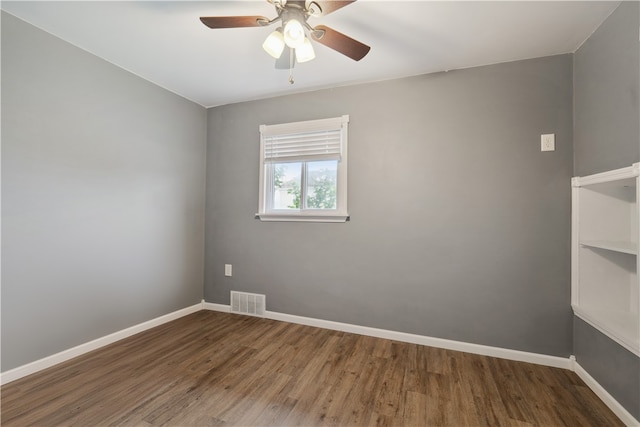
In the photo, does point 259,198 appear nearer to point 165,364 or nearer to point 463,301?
point 165,364

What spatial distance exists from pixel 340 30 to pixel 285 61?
1.90ft

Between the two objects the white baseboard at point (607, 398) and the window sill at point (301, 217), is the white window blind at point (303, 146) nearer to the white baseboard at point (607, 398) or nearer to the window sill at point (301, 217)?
the window sill at point (301, 217)

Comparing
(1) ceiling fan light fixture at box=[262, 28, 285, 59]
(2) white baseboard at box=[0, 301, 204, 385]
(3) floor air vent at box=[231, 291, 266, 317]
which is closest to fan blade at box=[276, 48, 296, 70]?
(1) ceiling fan light fixture at box=[262, 28, 285, 59]

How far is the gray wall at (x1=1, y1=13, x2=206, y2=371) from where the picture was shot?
68.9 inches

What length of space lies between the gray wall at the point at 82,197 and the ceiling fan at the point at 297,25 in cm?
143

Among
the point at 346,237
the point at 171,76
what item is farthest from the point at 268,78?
the point at 346,237

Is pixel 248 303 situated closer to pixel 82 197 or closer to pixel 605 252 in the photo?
pixel 82 197

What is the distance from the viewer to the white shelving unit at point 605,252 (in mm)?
1610

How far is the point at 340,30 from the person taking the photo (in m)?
1.87

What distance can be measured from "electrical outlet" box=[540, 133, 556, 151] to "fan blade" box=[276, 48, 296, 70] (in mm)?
2134

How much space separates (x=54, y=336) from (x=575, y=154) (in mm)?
4185

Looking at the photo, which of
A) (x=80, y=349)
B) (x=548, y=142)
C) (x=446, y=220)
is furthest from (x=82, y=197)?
(x=548, y=142)

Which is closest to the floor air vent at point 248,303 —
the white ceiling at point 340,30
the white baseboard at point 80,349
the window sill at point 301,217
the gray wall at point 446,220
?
the gray wall at point 446,220

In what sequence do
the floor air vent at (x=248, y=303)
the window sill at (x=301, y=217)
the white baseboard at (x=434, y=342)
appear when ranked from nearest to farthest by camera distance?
the white baseboard at (x=434, y=342)
the window sill at (x=301, y=217)
the floor air vent at (x=248, y=303)
